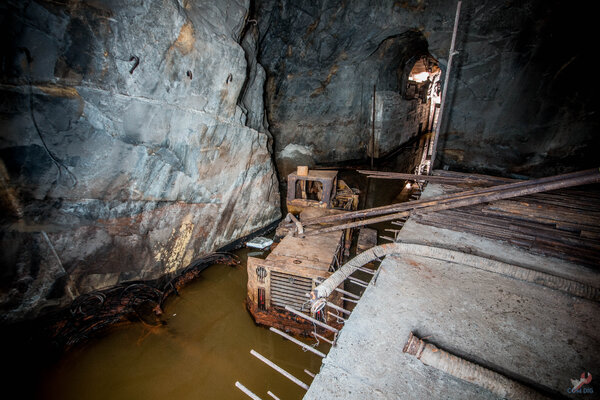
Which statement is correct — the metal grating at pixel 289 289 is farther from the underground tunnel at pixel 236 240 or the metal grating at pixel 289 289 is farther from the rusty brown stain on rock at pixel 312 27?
the rusty brown stain on rock at pixel 312 27

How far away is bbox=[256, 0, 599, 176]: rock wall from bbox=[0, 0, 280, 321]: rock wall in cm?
657

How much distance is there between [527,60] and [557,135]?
3079mm

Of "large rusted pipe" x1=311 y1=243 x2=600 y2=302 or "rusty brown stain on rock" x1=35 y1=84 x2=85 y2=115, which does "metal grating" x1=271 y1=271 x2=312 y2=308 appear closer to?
"large rusted pipe" x1=311 y1=243 x2=600 y2=302

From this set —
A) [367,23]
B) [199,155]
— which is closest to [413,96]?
[367,23]

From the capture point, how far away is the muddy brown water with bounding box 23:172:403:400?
12.1ft

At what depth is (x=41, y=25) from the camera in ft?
12.2

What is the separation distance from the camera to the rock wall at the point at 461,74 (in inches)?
328

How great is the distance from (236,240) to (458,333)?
659 centimetres

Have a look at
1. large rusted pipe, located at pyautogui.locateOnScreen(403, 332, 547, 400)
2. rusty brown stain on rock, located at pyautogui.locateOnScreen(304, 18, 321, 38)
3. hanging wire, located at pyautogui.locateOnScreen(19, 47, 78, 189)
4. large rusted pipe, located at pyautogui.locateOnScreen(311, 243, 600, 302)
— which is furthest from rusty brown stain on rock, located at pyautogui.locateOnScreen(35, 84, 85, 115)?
rusty brown stain on rock, located at pyautogui.locateOnScreen(304, 18, 321, 38)

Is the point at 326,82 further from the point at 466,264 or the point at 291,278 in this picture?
the point at 466,264

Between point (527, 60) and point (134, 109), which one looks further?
point (527, 60)

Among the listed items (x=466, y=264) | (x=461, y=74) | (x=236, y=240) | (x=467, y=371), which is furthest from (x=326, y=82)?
(x=467, y=371)

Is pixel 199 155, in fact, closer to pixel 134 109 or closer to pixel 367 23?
pixel 134 109

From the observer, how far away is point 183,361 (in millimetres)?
4137
